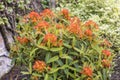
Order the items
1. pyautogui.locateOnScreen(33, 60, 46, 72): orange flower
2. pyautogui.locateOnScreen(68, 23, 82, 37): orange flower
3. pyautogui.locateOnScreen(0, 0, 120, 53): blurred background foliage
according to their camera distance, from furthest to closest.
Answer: pyautogui.locateOnScreen(0, 0, 120, 53): blurred background foliage
pyautogui.locateOnScreen(68, 23, 82, 37): orange flower
pyautogui.locateOnScreen(33, 60, 46, 72): orange flower

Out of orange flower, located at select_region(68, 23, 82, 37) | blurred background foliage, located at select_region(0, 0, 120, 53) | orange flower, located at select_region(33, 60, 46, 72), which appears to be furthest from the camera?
blurred background foliage, located at select_region(0, 0, 120, 53)

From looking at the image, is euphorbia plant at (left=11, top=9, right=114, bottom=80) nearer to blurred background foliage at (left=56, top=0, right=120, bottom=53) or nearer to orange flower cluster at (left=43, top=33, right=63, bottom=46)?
orange flower cluster at (left=43, top=33, right=63, bottom=46)

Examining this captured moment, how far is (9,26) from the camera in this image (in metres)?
4.02

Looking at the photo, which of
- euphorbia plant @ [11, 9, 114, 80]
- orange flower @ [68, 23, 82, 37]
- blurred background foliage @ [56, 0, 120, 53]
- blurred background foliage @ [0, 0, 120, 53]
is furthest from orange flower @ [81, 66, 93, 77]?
blurred background foliage @ [56, 0, 120, 53]

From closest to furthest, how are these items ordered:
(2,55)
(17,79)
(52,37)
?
(52,37) → (17,79) → (2,55)

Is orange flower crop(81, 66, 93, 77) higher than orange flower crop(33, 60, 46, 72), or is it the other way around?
orange flower crop(33, 60, 46, 72)

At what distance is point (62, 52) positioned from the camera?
2.63 m

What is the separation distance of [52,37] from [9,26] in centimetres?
163

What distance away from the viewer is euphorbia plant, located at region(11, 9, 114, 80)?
2.56 metres

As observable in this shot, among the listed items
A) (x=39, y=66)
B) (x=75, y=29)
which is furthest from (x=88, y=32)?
(x=39, y=66)

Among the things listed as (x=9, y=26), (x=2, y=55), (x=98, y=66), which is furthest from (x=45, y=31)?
(x=9, y=26)

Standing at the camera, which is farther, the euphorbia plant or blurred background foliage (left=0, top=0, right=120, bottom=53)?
blurred background foliage (left=0, top=0, right=120, bottom=53)

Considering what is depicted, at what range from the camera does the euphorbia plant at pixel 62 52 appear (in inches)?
101

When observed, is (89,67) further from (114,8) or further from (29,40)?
(114,8)
